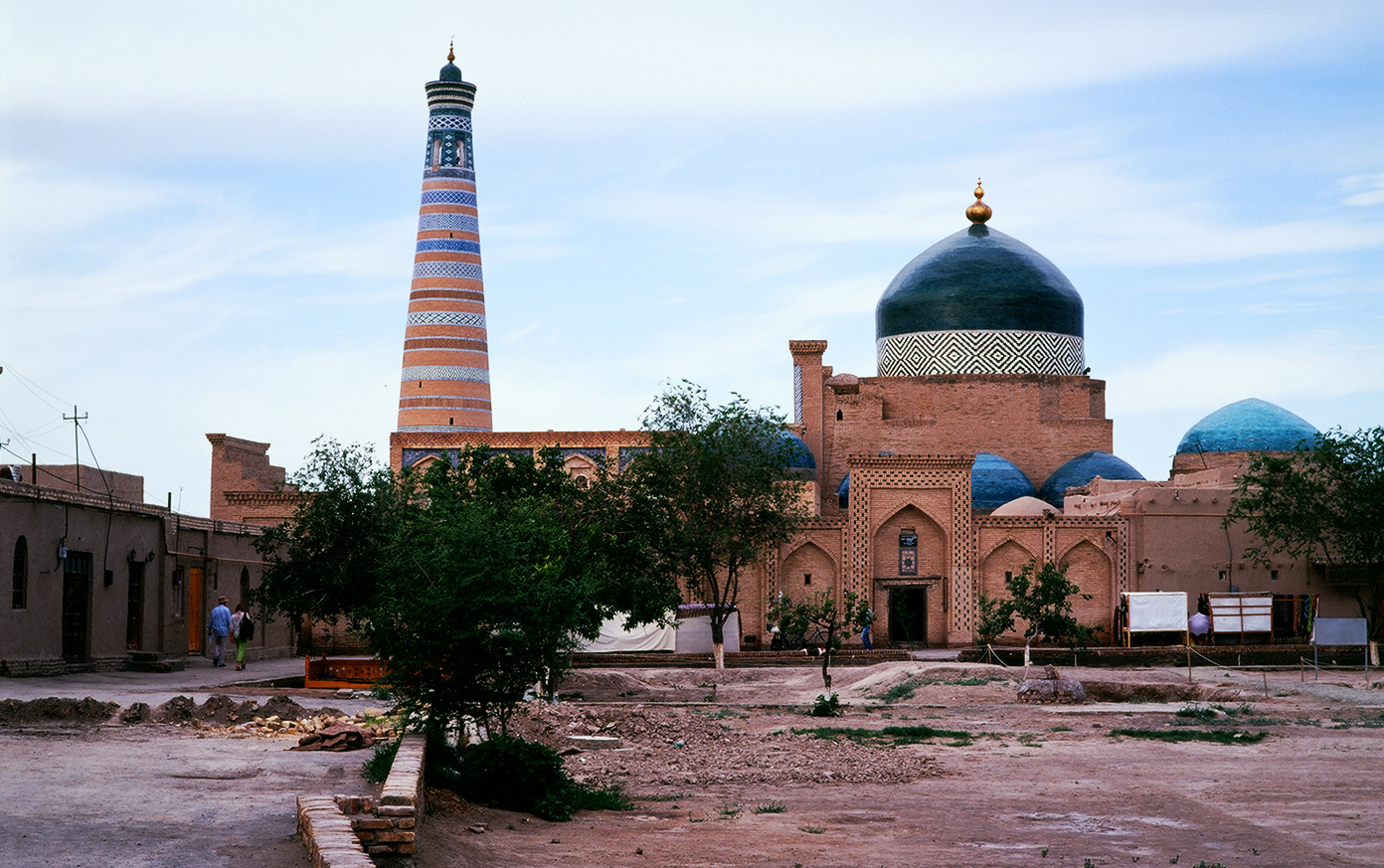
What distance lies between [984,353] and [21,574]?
2837cm

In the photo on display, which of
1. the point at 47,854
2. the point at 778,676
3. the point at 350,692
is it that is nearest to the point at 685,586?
the point at 778,676

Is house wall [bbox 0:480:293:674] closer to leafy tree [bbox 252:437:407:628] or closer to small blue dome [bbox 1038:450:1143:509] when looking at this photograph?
leafy tree [bbox 252:437:407:628]

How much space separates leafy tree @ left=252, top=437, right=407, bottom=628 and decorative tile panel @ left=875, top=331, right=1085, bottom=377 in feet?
74.2

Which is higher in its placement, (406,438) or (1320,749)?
(406,438)

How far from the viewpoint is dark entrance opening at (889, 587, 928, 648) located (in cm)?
3253

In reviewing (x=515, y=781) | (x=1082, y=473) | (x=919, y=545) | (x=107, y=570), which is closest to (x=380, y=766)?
(x=515, y=781)

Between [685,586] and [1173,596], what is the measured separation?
402 inches

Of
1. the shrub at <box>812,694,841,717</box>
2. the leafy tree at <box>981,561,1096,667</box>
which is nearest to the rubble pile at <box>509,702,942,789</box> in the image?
the shrub at <box>812,694,841,717</box>

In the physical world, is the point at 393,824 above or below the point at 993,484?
below

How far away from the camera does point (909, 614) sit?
3259 centimetres

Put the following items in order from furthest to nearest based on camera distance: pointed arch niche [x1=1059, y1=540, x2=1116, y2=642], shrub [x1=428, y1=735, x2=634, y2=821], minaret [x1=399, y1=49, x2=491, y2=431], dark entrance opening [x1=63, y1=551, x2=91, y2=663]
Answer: minaret [x1=399, y1=49, x2=491, y2=431], pointed arch niche [x1=1059, y1=540, x2=1116, y2=642], dark entrance opening [x1=63, y1=551, x2=91, y2=663], shrub [x1=428, y1=735, x2=634, y2=821]

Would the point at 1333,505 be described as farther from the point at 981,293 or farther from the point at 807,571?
the point at 981,293

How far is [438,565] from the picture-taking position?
34.9 feet

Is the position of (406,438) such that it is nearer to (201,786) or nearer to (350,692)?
(350,692)
